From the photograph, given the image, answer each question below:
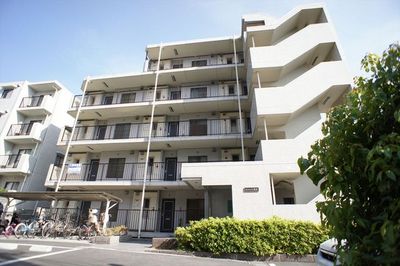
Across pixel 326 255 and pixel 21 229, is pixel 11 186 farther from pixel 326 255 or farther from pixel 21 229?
pixel 326 255

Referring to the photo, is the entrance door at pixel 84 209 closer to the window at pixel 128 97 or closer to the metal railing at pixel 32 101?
the window at pixel 128 97

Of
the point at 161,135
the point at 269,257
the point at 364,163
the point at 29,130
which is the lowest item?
the point at 269,257

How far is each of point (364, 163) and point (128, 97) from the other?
69.0ft

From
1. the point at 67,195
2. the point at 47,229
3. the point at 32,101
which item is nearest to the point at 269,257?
the point at 67,195

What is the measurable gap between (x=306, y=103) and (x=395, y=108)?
38.0 feet

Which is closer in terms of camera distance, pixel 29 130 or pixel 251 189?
pixel 251 189

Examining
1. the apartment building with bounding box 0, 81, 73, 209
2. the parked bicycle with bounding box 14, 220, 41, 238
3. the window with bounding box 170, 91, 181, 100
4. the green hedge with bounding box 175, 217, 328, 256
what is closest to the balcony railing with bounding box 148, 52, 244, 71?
the window with bounding box 170, 91, 181, 100

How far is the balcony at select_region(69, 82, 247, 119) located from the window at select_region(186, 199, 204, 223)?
7.21 metres

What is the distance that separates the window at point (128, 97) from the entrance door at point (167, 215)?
9571 millimetres

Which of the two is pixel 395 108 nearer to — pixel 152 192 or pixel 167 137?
pixel 167 137

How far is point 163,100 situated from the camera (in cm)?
1894

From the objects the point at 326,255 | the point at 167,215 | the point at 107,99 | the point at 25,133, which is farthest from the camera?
the point at 25,133

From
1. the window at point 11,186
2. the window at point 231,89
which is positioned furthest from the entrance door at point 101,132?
the window at point 231,89

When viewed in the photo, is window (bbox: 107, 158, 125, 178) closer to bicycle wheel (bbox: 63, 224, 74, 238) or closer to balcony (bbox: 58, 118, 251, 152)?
balcony (bbox: 58, 118, 251, 152)
